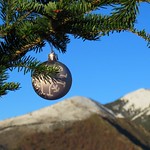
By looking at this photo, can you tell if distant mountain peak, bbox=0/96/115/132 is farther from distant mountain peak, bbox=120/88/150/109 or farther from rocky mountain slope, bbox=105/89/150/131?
distant mountain peak, bbox=120/88/150/109

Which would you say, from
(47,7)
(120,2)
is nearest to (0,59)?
(47,7)

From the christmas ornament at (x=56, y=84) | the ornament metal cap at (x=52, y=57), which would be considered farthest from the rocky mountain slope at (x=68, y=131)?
the christmas ornament at (x=56, y=84)

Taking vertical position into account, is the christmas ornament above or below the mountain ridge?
above

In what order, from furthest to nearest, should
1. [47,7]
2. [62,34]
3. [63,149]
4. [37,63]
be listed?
[63,149] → [62,34] → [37,63] → [47,7]

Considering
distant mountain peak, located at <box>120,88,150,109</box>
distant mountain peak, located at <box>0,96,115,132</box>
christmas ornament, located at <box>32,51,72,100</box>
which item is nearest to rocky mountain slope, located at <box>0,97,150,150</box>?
distant mountain peak, located at <box>0,96,115,132</box>

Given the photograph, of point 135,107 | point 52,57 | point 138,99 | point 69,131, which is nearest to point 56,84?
point 52,57

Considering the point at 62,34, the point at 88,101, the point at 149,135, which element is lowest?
the point at 149,135

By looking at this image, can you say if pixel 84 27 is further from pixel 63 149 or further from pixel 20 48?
pixel 63 149
